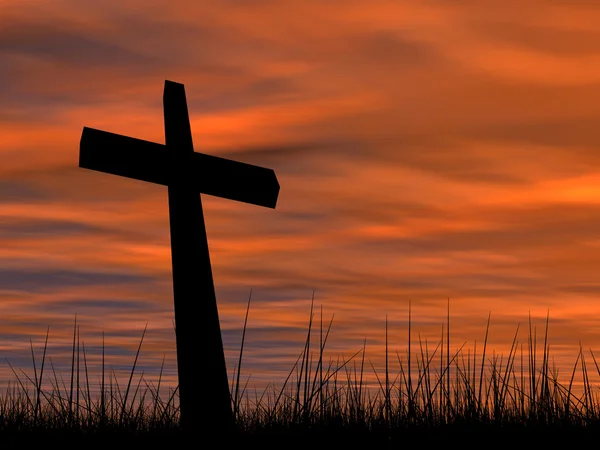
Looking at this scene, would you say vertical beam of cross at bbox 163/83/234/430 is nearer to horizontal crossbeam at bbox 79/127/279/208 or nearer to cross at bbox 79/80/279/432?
cross at bbox 79/80/279/432

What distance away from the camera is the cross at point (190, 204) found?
20.3 feet

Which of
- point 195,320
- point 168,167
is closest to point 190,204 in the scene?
point 168,167

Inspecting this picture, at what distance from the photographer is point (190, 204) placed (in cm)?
661

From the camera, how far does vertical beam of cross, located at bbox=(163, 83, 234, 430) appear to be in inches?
242

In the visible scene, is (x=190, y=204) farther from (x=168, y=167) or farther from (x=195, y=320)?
(x=195, y=320)

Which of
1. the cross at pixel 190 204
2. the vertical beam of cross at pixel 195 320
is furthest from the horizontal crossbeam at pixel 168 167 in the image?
the vertical beam of cross at pixel 195 320

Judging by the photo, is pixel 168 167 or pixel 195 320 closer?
pixel 195 320

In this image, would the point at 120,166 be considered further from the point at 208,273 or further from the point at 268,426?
the point at 268,426

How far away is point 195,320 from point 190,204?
84 cm

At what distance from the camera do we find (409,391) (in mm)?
6797

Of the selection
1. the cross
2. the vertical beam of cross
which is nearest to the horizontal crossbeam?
the cross

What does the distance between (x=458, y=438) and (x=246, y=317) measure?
167 cm

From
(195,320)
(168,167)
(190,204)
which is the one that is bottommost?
(195,320)

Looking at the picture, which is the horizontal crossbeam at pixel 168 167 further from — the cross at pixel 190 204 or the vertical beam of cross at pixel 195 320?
the vertical beam of cross at pixel 195 320
